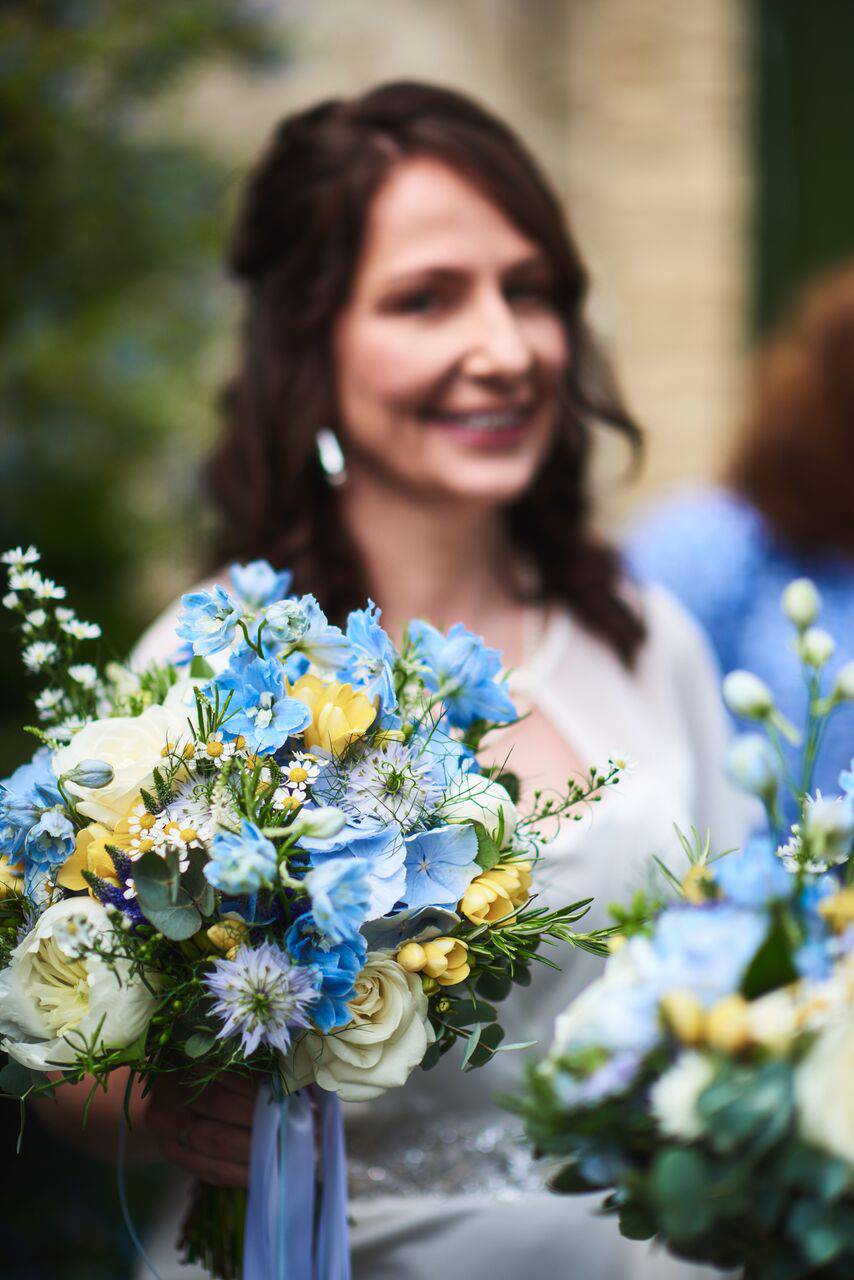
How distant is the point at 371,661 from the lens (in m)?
0.95

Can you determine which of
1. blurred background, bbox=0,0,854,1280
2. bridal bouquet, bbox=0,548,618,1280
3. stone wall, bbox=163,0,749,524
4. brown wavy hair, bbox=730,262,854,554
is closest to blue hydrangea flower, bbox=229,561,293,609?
bridal bouquet, bbox=0,548,618,1280

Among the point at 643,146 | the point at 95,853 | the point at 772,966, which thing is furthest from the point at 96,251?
the point at 643,146

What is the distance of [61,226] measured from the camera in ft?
8.00

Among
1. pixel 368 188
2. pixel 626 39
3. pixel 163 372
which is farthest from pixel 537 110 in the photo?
pixel 368 188

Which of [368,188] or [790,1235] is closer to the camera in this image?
[790,1235]

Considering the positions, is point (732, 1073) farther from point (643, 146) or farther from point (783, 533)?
point (643, 146)

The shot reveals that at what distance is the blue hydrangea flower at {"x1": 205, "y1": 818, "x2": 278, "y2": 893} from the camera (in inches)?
30.9

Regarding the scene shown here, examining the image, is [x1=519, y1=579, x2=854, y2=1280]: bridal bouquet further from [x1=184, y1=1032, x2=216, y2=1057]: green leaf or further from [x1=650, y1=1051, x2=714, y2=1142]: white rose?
[x1=184, y1=1032, x2=216, y2=1057]: green leaf

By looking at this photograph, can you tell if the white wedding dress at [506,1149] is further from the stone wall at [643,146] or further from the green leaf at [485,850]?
the stone wall at [643,146]

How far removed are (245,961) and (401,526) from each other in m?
1.11

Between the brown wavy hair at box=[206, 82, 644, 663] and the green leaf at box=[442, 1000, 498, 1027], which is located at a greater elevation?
the brown wavy hair at box=[206, 82, 644, 663]

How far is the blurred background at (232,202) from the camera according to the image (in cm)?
236

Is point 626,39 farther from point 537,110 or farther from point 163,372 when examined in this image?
point 163,372

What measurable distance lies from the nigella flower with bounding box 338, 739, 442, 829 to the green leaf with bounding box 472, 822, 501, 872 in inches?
1.7
